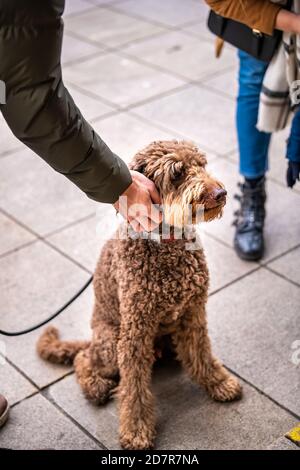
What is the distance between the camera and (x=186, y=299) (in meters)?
2.61

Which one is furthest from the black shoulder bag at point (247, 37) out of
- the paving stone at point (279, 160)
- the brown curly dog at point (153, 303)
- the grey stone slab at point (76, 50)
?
the grey stone slab at point (76, 50)

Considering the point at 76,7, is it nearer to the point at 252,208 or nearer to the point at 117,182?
the point at 252,208

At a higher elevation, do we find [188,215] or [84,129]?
[84,129]

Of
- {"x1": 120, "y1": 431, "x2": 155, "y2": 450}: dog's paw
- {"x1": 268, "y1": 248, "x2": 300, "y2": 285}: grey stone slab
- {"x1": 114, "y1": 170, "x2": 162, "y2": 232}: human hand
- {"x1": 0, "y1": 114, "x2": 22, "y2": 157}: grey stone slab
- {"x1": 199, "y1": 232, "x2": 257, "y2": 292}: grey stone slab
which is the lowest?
{"x1": 0, "y1": 114, "x2": 22, "y2": 157}: grey stone slab

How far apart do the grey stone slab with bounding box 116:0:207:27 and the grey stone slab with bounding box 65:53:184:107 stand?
97 cm

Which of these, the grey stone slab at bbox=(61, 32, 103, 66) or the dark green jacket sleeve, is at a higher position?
the dark green jacket sleeve

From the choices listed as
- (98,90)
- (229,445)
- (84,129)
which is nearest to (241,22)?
(84,129)

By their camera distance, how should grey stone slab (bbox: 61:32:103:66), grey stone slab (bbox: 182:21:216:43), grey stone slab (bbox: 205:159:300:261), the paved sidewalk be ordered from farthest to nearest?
grey stone slab (bbox: 182:21:216:43), grey stone slab (bbox: 61:32:103:66), grey stone slab (bbox: 205:159:300:261), the paved sidewalk

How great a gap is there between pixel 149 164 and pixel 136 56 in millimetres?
3868

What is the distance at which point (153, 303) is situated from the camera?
2.57 m

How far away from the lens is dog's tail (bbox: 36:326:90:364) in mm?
3127

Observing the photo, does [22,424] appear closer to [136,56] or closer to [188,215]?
[188,215]

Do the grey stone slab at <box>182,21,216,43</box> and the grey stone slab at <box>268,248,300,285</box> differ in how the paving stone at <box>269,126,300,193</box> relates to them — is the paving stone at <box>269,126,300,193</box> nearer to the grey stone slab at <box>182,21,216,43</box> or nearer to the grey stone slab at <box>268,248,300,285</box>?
the grey stone slab at <box>268,248,300,285</box>

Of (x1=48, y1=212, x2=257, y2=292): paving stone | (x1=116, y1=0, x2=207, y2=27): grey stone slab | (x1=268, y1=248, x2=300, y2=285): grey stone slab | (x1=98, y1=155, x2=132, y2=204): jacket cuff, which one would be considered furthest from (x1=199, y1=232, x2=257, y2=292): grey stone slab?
(x1=116, y1=0, x2=207, y2=27): grey stone slab
